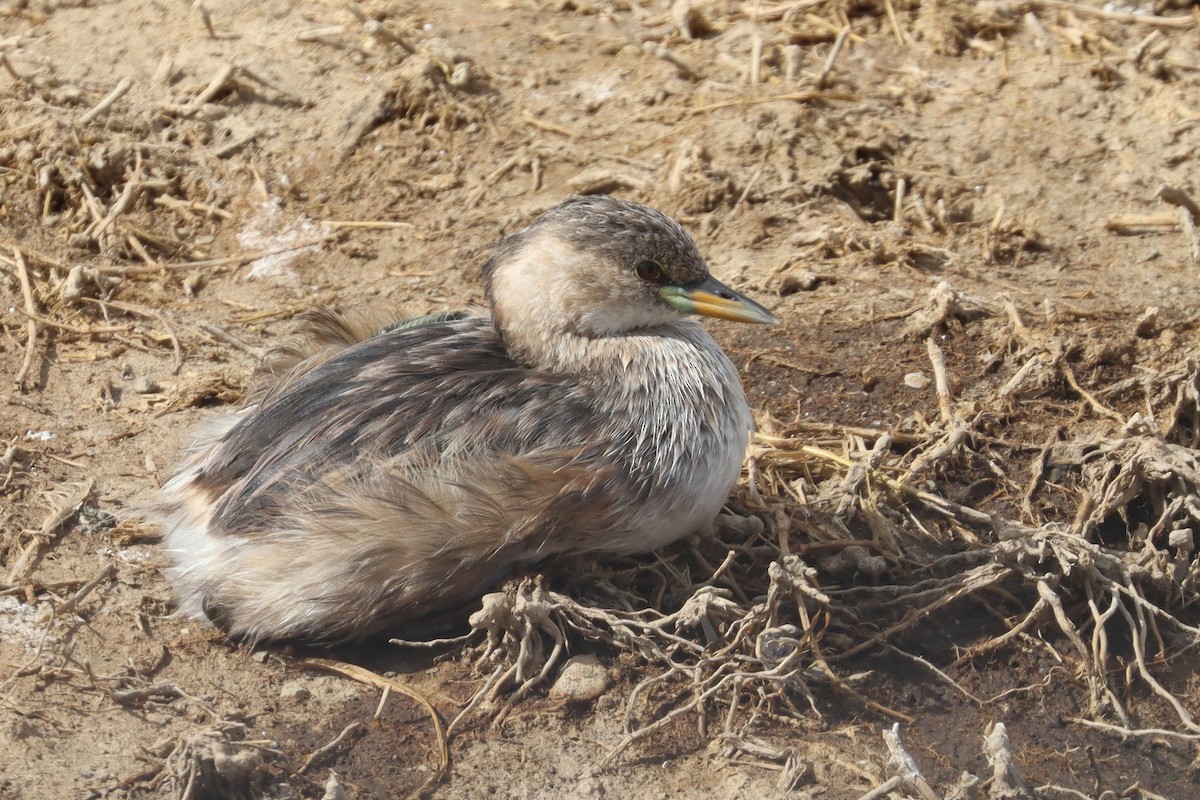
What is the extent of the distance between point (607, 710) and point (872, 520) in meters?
1.23

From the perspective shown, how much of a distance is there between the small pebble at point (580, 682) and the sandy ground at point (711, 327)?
0.07 m

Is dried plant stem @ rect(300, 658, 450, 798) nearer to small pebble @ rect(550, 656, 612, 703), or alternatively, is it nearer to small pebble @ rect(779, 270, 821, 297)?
small pebble @ rect(550, 656, 612, 703)

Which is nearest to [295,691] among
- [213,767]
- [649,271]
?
[213,767]

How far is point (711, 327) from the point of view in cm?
593

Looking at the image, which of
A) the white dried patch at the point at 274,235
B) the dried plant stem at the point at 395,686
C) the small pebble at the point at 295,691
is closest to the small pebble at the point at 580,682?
the dried plant stem at the point at 395,686

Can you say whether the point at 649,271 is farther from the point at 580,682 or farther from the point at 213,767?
the point at 213,767

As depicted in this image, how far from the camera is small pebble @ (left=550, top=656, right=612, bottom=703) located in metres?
4.10

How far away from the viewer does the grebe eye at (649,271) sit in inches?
180

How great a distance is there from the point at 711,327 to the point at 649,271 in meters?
1.38

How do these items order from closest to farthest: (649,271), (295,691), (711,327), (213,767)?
(213,767), (295,691), (649,271), (711,327)

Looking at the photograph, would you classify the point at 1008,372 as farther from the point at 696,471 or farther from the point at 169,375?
the point at 169,375

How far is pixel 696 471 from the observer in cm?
437

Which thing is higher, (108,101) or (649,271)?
(649,271)

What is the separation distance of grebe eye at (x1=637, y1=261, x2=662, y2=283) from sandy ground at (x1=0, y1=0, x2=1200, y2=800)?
0.86 meters
